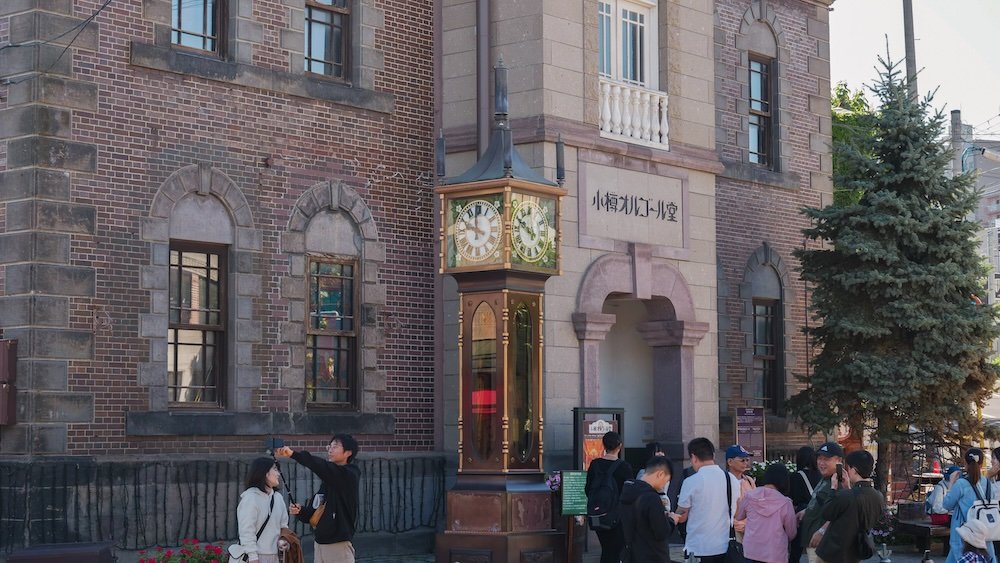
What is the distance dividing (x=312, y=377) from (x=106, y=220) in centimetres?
349

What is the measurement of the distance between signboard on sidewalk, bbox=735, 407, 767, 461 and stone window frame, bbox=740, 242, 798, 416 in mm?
1064

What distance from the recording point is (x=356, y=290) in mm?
19172

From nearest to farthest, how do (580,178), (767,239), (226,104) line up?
(226,104), (580,178), (767,239)

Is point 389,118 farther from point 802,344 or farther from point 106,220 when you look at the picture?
point 802,344

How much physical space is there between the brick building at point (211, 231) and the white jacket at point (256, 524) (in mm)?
4693

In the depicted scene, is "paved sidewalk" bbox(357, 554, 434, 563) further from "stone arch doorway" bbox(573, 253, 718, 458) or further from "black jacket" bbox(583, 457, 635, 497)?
"stone arch doorway" bbox(573, 253, 718, 458)

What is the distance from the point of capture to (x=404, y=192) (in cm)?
1981

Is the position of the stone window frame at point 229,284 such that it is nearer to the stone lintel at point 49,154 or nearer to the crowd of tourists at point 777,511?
the stone lintel at point 49,154

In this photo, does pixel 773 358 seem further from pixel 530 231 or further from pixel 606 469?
pixel 606 469

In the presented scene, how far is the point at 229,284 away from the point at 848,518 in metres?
8.53

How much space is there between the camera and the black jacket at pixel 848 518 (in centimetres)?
1200

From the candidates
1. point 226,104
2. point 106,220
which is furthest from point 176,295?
point 226,104

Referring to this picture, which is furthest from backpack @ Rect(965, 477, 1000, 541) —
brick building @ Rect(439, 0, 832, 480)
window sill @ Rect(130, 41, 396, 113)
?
window sill @ Rect(130, 41, 396, 113)

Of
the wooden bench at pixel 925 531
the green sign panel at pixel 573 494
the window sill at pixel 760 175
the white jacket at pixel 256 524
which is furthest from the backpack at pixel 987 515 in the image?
the window sill at pixel 760 175
